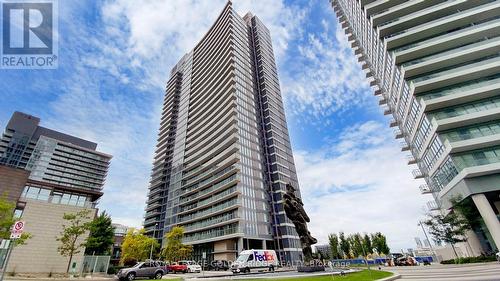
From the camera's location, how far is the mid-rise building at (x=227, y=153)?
58.0m

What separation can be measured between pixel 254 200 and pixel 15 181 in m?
44.7

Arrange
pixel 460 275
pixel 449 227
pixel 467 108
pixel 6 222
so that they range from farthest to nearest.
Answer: pixel 449 227 → pixel 467 108 → pixel 6 222 → pixel 460 275

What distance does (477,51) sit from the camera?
33188mm

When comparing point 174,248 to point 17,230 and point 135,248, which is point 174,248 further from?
point 17,230

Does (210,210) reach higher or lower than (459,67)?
lower

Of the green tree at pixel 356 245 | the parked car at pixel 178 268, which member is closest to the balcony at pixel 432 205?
the green tree at pixel 356 245

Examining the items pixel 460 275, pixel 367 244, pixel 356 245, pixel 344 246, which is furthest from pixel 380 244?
pixel 460 275

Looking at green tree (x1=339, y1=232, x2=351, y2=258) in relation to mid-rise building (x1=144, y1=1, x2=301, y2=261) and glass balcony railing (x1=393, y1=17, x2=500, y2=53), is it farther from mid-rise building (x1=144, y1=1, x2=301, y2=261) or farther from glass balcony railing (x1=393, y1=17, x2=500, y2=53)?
glass balcony railing (x1=393, y1=17, x2=500, y2=53)

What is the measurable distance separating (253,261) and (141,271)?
14403mm

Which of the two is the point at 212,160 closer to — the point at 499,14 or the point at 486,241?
the point at 486,241

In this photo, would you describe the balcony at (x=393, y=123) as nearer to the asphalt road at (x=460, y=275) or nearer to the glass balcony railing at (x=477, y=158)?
the glass balcony railing at (x=477, y=158)

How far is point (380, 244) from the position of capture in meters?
65.4

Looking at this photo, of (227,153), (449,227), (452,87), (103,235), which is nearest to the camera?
(449,227)

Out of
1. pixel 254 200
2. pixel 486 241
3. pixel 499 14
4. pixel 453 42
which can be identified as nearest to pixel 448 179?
pixel 486 241
